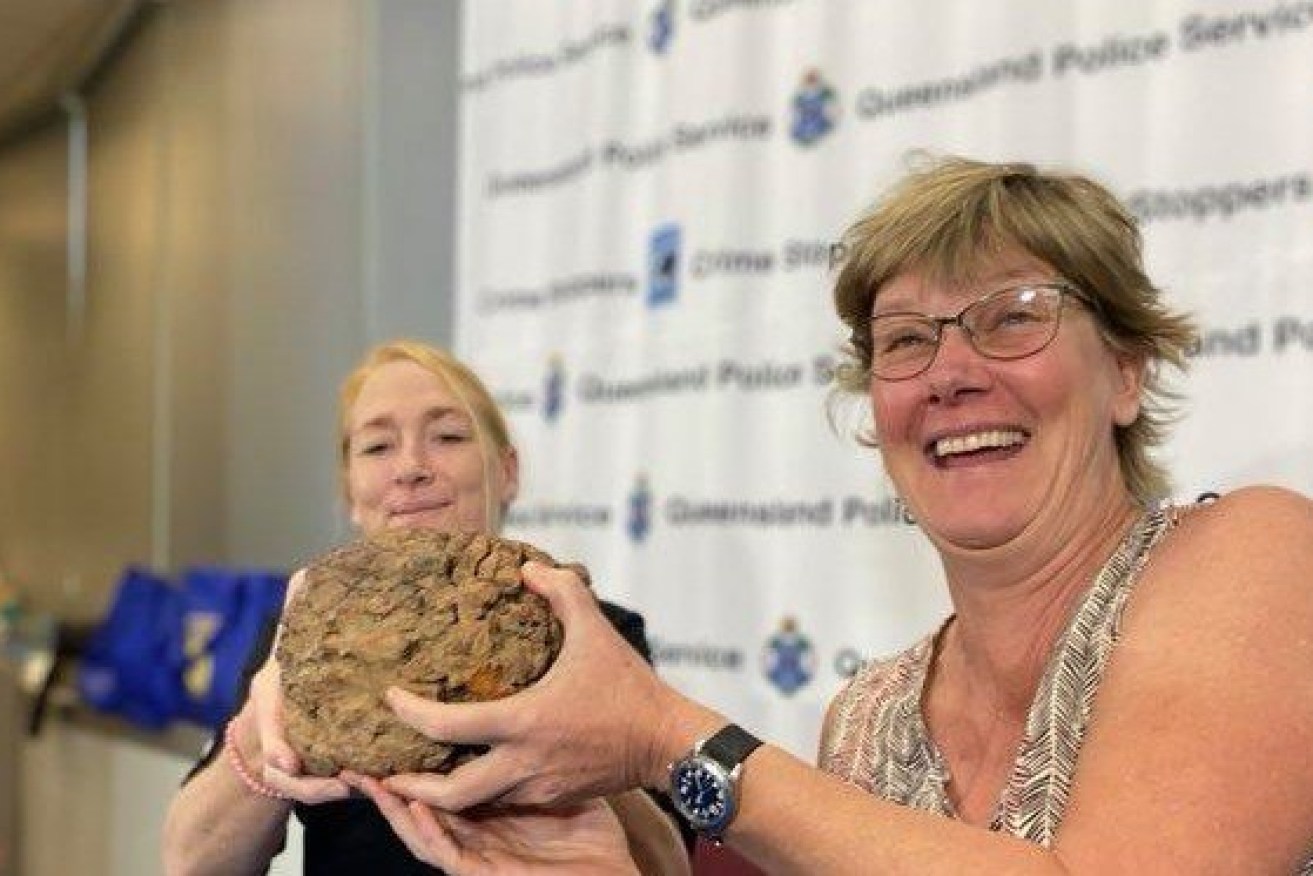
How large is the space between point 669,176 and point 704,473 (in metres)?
0.63

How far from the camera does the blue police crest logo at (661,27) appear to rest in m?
3.23

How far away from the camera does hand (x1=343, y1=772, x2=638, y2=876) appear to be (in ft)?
3.55

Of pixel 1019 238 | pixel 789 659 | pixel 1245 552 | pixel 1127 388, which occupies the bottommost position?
pixel 789 659

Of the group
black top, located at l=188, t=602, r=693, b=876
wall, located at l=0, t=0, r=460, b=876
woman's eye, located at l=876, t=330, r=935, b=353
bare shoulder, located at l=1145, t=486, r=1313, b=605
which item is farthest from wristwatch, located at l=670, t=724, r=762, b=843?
wall, located at l=0, t=0, r=460, b=876

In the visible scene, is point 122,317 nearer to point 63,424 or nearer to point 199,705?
point 63,424

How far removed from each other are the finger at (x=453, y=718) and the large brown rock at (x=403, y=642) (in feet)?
0.09

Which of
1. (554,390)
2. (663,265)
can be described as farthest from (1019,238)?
(554,390)

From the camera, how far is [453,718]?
1.01 m

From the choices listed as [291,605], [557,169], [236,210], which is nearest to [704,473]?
[557,169]

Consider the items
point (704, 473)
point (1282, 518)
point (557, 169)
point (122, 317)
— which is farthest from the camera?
point (122, 317)

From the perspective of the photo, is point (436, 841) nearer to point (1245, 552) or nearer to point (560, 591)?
point (560, 591)

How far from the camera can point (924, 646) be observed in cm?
158

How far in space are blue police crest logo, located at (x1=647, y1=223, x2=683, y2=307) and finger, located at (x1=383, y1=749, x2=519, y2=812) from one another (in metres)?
2.16

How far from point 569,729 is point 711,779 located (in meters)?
0.10
